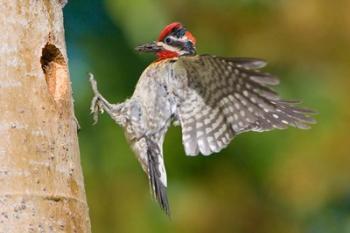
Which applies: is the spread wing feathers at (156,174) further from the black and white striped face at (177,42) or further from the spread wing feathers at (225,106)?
the black and white striped face at (177,42)

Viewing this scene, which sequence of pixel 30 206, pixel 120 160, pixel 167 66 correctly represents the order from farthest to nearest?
pixel 120 160 → pixel 167 66 → pixel 30 206

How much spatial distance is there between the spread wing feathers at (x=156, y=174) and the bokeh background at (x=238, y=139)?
9.82ft

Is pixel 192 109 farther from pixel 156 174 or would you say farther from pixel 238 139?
pixel 238 139

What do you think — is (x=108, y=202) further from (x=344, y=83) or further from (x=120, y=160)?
(x=344, y=83)

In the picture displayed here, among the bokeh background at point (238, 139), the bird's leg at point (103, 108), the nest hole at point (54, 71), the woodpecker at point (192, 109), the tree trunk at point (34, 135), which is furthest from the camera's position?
the bokeh background at point (238, 139)

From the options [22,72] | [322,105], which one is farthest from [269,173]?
[22,72]

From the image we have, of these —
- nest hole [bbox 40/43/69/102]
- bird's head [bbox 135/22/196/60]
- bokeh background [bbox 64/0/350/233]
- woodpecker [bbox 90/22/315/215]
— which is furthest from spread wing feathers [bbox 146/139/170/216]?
bokeh background [bbox 64/0/350/233]

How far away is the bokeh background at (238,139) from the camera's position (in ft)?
31.3

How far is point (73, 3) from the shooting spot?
13.5 meters

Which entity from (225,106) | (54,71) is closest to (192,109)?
(225,106)

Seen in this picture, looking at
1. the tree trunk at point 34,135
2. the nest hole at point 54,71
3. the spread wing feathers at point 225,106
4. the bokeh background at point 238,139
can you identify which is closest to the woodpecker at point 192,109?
the spread wing feathers at point 225,106

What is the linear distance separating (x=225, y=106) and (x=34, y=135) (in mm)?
1612

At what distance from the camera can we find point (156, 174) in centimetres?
611

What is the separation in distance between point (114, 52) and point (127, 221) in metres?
1.51
